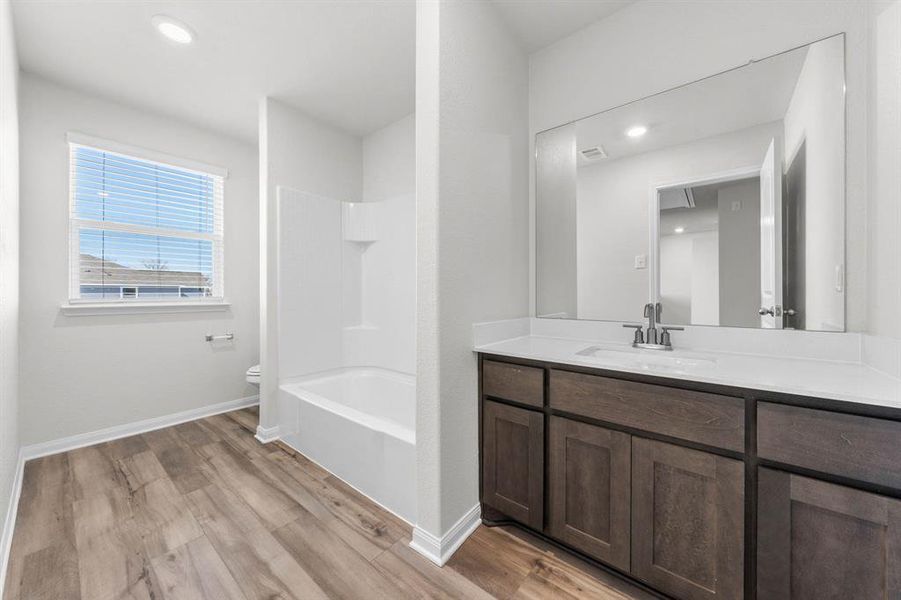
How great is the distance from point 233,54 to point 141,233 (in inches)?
64.6

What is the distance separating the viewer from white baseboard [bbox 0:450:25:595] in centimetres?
137

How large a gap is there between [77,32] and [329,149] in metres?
1.51

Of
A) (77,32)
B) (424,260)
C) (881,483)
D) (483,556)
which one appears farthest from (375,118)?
(881,483)

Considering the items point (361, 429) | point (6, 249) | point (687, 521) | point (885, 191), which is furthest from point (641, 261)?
point (6, 249)

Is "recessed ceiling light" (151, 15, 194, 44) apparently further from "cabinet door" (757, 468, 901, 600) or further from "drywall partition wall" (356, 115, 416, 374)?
"cabinet door" (757, 468, 901, 600)

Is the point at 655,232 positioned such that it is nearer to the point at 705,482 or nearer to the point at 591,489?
the point at 705,482

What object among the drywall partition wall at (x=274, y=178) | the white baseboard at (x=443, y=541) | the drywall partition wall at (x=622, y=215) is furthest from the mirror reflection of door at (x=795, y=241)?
the drywall partition wall at (x=274, y=178)

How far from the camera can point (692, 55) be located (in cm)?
159

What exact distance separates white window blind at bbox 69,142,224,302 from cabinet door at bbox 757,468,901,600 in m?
3.80

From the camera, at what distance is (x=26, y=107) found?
2.31m

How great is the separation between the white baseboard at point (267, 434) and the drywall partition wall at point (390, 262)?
2.50 feet

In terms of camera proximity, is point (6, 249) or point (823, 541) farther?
point (6, 249)

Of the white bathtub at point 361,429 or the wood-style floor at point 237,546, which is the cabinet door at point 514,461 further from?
the white bathtub at point 361,429

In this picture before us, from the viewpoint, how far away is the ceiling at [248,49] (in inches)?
70.8
